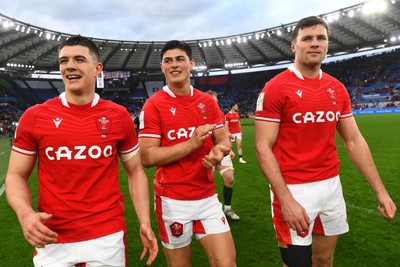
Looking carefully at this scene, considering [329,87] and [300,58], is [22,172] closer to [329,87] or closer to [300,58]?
Answer: [300,58]

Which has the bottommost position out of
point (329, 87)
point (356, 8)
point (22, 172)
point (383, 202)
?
point (383, 202)

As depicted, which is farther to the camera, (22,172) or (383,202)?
(383,202)

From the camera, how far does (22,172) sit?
2.01 metres

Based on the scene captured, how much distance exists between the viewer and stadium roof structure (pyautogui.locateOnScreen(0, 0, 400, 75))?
2746 cm

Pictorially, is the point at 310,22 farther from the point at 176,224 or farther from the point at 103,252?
the point at 103,252

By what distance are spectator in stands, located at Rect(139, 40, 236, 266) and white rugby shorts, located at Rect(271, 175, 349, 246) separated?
0.52 m

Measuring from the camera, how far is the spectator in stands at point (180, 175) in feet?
8.65

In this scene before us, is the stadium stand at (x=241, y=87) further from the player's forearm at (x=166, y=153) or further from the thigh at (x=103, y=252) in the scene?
the thigh at (x=103, y=252)

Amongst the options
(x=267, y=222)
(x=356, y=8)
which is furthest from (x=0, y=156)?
(x=356, y=8)

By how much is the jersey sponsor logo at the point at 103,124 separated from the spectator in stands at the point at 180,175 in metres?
0.60

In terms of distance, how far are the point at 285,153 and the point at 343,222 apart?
0.78m

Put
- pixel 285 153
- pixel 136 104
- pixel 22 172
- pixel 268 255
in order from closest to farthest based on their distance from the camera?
pixel 22 172, pixel 285 153, pixel 268 255, pixel 136 104

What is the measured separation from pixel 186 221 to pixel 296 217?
1.00 meters

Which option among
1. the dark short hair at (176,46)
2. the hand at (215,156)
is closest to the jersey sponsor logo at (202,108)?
the dark short hair at (176,46)
